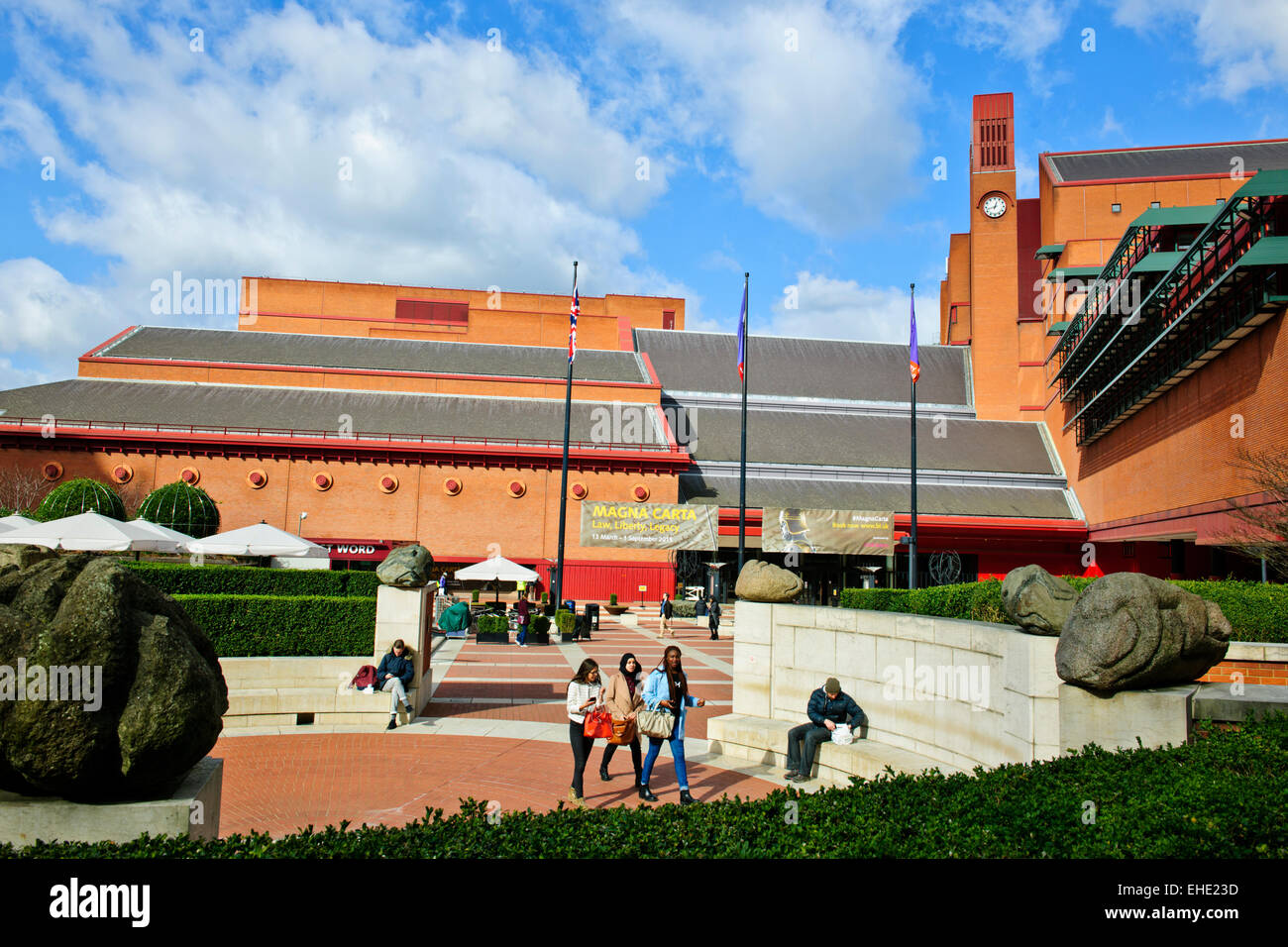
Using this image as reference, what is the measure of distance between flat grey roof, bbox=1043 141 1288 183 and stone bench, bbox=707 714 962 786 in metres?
41.3

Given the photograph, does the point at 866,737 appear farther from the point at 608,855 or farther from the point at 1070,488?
the point at 1070,488

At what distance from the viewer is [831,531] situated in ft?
124

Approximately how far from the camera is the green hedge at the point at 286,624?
13352 millimetres

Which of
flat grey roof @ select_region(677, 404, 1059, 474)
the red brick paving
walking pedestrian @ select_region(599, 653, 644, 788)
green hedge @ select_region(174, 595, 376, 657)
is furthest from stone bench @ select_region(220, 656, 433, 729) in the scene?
flat grey roof @ select_region(677, 404, 1059, 474)

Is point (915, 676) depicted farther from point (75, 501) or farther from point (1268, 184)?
point (75, 501)

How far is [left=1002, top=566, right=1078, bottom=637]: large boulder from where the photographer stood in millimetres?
6875

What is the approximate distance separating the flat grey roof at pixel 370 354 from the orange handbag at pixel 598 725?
125 feet

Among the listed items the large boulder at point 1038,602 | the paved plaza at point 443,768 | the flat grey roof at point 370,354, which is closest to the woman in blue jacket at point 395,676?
the paved plaza at point 443,768

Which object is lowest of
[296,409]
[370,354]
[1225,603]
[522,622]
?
[522,622]

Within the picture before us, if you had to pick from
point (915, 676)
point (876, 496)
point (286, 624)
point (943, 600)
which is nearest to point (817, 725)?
point (915, 676)

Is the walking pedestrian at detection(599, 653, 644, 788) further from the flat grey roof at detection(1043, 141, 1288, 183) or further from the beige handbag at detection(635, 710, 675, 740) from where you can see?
the flat grey roof at detection(1043, 141, 1288, 183)

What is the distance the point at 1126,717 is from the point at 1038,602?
1.07 meters
